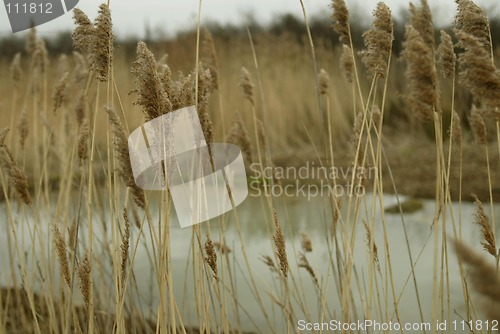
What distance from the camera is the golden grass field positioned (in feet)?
3.41

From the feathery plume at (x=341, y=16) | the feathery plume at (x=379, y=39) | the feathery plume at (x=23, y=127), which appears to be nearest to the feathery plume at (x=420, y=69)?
the feathery plume at (x=379, y=39)

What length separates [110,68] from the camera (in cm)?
108

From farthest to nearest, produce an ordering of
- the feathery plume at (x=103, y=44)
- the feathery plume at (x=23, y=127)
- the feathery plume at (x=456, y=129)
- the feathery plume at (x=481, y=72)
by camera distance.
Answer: the feathery plume at (x=23, y=127) < the feathery plume at (x=456, y=129) < the feathery plume at (x=103, y=44) < the feathery plume at (x=481, y=72)

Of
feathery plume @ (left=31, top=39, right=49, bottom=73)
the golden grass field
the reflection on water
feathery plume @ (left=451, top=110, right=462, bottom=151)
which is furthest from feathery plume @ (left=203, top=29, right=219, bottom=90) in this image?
feathery plume @ (left=31, top=39, right=49, bottom=73)

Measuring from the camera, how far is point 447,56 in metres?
1.27

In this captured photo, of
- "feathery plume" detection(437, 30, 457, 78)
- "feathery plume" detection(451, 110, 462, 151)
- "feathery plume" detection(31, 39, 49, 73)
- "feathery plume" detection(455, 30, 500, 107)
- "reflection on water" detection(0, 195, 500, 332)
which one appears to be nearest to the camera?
"feathery plume" detection(455, 30, 500, 107)

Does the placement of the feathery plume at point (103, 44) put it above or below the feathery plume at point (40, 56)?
below

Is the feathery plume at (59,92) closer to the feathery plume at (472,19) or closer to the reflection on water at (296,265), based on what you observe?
the reflection on water at (296,265)

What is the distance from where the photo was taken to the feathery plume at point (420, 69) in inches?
36.0

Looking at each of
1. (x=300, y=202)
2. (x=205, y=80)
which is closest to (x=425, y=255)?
(x=300, y=202)

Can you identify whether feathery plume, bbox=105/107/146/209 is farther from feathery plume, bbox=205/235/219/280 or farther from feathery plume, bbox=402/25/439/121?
feathery plume, bbox=402/25/439/121

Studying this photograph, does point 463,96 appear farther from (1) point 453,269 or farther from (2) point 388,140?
(1) point 453,269

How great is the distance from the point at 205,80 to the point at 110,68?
7.2 inches

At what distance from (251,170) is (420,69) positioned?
1.90 metres
